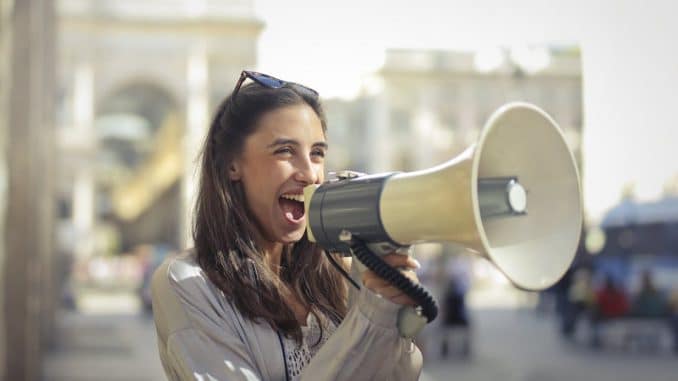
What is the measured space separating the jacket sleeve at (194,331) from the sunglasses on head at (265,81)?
309mm

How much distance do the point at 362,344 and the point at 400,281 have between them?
95mm

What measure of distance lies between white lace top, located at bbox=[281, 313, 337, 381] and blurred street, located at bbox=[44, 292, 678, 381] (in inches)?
304

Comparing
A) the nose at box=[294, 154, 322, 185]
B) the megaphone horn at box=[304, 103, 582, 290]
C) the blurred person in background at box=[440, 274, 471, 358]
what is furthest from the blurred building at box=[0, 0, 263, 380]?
the blurred person in background at box=[440, 274, 471, 358]

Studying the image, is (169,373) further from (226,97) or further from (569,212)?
(569,212)

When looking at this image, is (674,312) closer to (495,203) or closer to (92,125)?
(495,203)

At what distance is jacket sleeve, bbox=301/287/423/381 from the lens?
1233 millimetres

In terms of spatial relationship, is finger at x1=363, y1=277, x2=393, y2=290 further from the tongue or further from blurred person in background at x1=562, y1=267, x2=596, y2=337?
blurred person in background at x1=562, y1=267, x2=596, y2=337

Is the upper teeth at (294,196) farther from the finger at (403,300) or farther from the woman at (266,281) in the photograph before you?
the finger at (403,300)

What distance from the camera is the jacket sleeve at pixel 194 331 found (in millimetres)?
1301

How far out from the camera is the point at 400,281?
122cm

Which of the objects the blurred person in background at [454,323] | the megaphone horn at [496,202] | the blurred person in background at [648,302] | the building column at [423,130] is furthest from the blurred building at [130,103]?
the megaphone horn at [496,202]

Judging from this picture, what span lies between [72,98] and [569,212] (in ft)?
110

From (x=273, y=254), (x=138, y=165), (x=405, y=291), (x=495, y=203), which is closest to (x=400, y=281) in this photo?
(x=405, y=291)

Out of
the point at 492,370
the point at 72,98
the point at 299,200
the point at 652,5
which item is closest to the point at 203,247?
the point at 299,200
